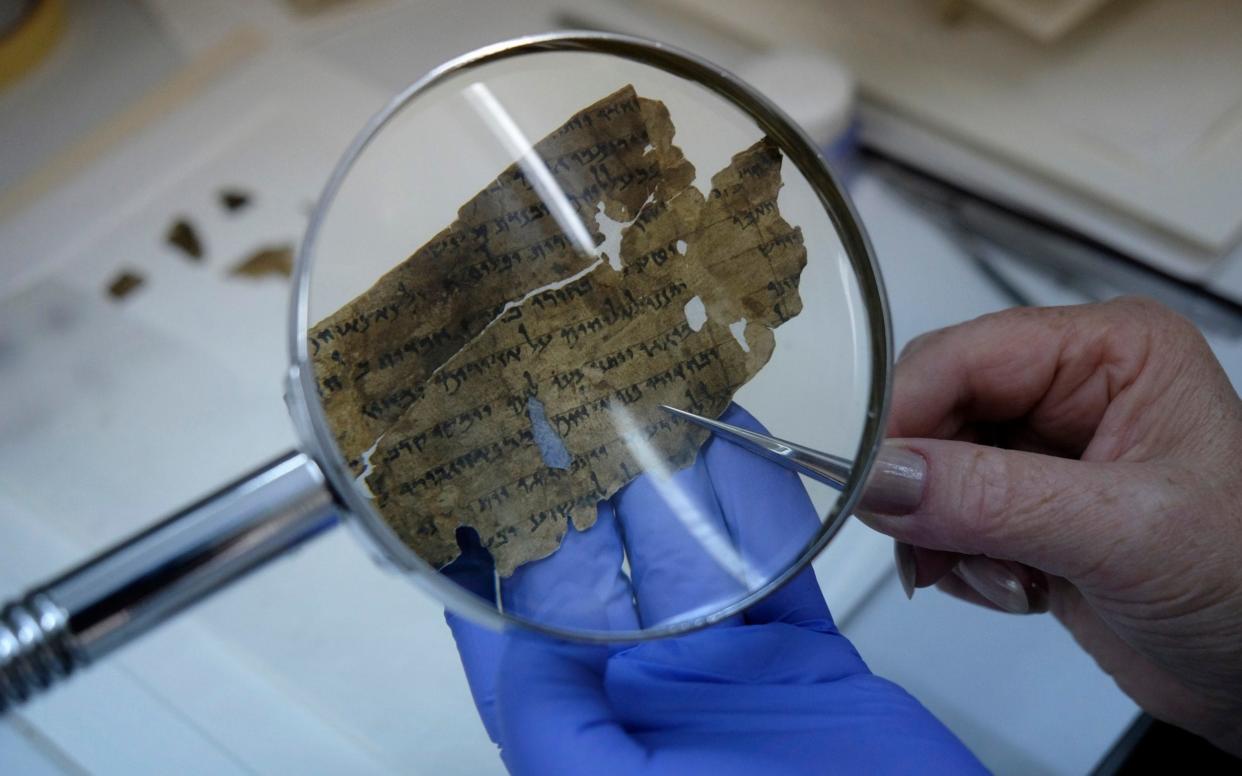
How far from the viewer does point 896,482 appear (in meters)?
0.57

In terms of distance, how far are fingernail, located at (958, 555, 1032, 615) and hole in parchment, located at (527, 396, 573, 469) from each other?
327mm

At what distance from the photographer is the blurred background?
30.2 inches

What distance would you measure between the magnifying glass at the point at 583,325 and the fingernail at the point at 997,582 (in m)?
0.20

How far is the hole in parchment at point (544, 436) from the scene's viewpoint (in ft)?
1.72

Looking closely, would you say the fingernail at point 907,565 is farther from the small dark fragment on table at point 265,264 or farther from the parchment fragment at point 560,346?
the small dark fragment on table at point 265,264

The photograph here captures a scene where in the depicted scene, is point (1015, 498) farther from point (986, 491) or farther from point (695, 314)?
point (695, 314)

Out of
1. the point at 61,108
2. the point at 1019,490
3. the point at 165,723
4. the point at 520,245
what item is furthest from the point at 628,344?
the point at 61,108

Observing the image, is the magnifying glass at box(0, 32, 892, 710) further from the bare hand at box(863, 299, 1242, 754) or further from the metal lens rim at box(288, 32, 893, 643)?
the bare hand at box(863, 299, 1242, 754)

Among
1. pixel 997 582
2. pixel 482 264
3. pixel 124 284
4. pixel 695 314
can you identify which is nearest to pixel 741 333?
pixel 695 314

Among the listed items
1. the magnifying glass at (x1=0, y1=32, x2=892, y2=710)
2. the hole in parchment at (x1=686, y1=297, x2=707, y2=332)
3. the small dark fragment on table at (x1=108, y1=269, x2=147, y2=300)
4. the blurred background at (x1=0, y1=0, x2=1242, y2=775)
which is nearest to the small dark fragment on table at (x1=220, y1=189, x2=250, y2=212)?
the blurred background at (x1=0, y1=0, x2=1242, y2=775)

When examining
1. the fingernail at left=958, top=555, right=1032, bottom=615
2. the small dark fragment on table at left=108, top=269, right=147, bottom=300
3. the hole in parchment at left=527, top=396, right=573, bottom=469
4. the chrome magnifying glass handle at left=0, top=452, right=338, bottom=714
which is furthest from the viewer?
the small dark fragment on table at left=108, top=269, right=147, bottom=300

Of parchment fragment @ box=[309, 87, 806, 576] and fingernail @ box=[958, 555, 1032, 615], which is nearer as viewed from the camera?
parchment fragment @ box=[309, 87, 806, 576]

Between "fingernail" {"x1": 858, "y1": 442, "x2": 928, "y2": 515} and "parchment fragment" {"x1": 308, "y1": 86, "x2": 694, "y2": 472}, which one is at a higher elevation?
"parchment fragment" {"x1": 308, "y1": 86, "x2": 694, "y2": 472}

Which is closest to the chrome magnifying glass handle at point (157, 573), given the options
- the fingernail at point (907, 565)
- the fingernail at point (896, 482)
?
the fingernail at point (896, 482)
